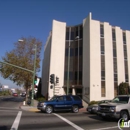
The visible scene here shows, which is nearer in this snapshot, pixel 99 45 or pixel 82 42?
pixel 99 45

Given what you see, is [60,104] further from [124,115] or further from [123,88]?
[123,88]

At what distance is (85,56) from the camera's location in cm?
3086

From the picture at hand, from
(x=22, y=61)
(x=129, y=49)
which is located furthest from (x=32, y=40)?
(x=129, y=49)

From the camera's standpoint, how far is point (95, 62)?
29406 millimetres

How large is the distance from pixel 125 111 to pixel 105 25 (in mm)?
24033

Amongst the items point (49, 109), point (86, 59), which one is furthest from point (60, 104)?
point (86, 59)

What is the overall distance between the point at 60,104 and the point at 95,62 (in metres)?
15.4

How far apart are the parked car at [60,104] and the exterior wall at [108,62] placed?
534 inches

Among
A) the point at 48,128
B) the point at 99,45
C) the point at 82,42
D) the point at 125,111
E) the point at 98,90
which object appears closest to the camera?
the point at 48,128

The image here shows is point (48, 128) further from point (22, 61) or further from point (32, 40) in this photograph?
point (32, 40)

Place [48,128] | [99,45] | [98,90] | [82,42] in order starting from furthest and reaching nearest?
[82,42]
[99,45]
[98,90]
[48,128]

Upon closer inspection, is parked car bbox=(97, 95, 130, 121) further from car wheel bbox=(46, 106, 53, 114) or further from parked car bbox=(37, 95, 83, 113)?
car wheel bbox=(46, 106, 53, 114)

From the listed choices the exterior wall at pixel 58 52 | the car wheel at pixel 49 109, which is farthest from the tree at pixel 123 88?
the car wheel at pixel 49 109

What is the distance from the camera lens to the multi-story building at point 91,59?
29062 millimetres
